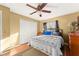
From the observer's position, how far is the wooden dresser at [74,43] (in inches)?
60.9

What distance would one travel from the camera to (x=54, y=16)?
5.08 feet

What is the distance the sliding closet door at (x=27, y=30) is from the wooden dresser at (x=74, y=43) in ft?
1.71

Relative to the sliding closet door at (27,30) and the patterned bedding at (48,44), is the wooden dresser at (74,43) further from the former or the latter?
the sliding closet door at (27,30)

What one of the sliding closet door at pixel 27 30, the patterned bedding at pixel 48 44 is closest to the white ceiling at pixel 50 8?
the sliding closet door at pixel 27 30

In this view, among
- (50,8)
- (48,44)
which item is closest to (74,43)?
(48,44)

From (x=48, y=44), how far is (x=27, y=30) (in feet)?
1.21

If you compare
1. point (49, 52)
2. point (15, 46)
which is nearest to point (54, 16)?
point (49, 52)

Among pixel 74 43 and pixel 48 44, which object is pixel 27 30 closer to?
pixel 48 44

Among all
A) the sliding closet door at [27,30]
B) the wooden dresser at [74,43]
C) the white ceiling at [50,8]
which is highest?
the white ceiling at [50,8]

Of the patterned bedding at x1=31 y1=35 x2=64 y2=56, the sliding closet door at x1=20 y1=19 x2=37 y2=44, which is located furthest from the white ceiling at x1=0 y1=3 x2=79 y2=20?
the patterned bedding at x1=31 y1=35 x2=64 y2=56

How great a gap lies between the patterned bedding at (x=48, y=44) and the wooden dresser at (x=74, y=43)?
0.15m

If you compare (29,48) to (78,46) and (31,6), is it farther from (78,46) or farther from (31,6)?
(78,46)

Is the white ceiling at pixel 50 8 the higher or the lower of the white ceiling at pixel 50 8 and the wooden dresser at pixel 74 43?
the higher

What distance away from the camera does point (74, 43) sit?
157cm
